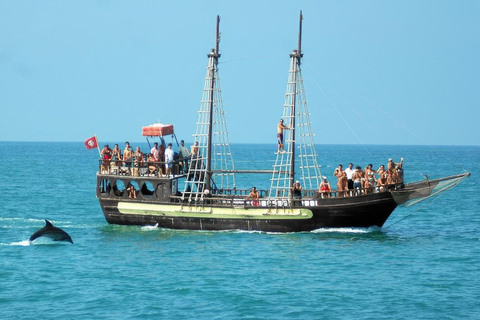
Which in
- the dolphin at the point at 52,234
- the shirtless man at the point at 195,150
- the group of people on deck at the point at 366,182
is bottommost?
the dolphin at the point at 52,234

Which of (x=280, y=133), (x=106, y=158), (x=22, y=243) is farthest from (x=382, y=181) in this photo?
(x=22, y=243)

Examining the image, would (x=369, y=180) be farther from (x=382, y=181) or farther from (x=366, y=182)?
(x=382, y=181)

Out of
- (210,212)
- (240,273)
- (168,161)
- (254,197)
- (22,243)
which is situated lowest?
(240,273)

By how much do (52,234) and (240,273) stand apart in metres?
10.6

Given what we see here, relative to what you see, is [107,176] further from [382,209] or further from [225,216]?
[382,209]

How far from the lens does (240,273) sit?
33406 mm

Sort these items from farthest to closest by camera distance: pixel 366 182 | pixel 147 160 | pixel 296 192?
pixel 147 160 → pixel 296 192 → pixel 366 182

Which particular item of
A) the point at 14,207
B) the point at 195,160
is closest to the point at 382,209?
the point at 195,160

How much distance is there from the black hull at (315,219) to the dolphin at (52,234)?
4.36m

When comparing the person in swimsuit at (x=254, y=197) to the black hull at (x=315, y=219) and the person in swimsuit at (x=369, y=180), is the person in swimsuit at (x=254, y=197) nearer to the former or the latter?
the black hull at (x=315, y=219)

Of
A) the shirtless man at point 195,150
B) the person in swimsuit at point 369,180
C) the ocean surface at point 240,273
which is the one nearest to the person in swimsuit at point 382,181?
the person in swimsuit at point 369,180

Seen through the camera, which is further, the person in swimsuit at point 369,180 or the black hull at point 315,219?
the person in swimsuit at point 369,180

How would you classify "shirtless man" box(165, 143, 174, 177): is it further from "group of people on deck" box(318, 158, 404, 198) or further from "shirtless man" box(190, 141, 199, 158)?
"group of people on deck" box(318, 158, 404, 198)

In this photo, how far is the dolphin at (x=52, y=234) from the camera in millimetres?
38531
